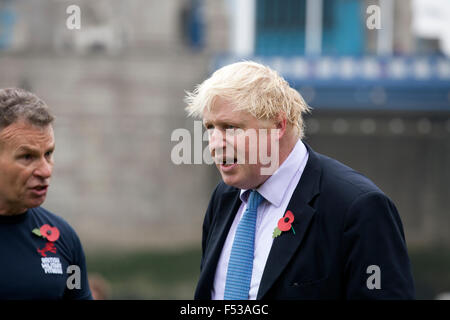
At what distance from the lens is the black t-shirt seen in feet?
10.1

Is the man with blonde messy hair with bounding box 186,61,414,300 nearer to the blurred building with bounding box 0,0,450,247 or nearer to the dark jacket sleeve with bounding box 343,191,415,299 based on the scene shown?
the dark jacket sleeve with bounding box 343,191,415,299

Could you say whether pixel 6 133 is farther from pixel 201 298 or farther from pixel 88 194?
pixel 88 194

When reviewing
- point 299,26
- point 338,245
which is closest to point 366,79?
point 299,26

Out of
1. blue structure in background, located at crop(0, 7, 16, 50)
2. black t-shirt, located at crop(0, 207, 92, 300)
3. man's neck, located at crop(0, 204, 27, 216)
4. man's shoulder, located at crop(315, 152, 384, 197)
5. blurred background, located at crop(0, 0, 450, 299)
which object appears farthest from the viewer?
blue structure in background, located at crop(0, 7, 16, 50)

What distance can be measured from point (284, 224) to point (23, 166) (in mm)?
1198

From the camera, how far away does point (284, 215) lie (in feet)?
9.46

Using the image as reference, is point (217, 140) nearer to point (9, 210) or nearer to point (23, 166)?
point (23, 166)

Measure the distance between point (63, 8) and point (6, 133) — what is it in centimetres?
2483

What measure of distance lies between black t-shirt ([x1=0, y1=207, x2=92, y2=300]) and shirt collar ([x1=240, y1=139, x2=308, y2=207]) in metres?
1.03

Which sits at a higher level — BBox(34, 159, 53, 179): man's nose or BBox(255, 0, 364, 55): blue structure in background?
BBox(255, 0, 364, 55): blue structure in background

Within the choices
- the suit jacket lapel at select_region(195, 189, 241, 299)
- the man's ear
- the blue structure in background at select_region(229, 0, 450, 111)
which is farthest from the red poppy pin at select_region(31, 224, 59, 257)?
the blue structure in background at select_region(229, 0, 450, 111)

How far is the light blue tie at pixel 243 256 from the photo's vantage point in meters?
2.86
